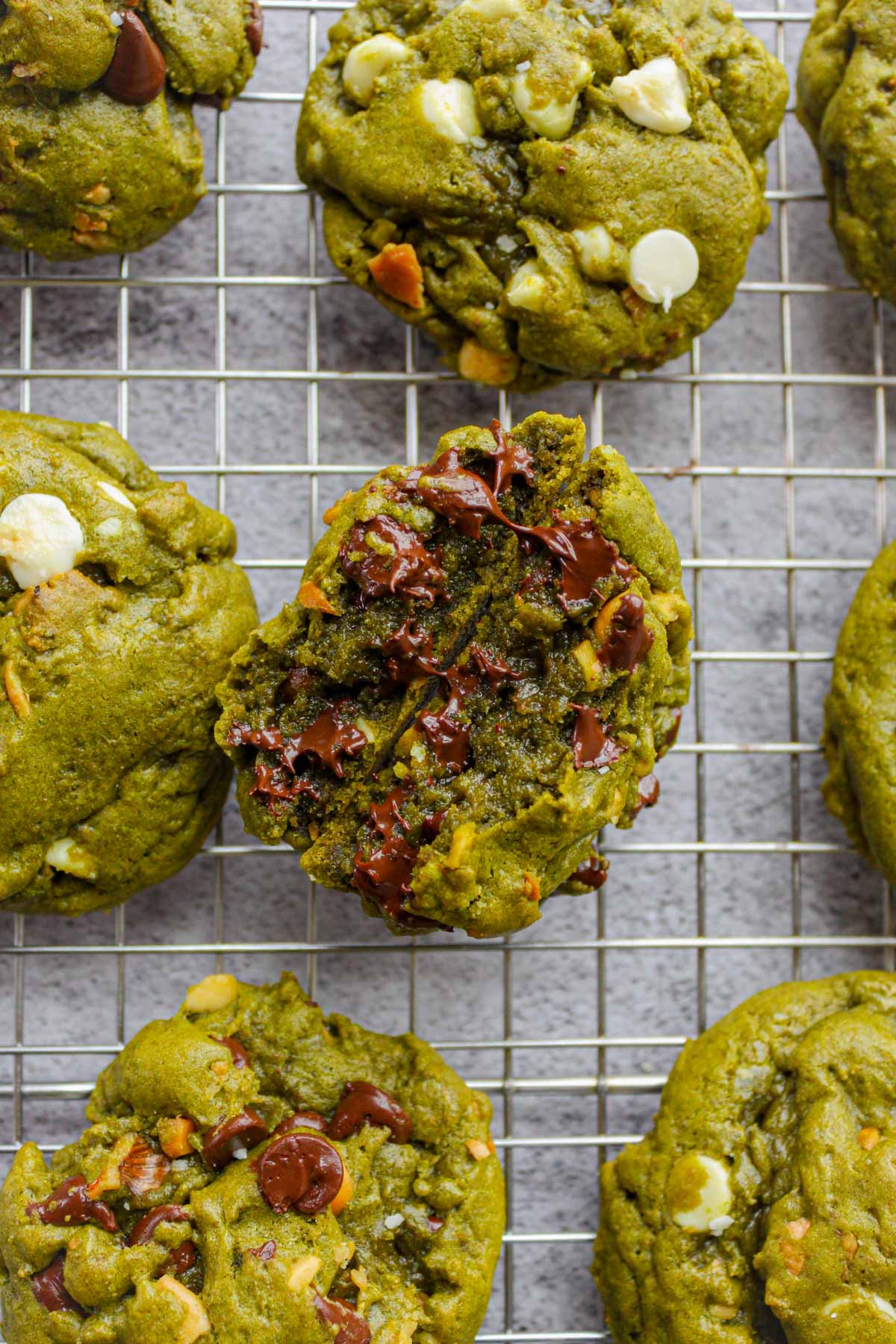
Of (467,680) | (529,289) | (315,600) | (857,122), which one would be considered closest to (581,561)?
(467,680)

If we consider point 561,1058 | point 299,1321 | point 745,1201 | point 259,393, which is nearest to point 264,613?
point 259,393

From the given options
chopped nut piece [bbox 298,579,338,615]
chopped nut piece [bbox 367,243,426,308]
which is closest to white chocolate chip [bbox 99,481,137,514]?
chopped nut piece [bbox 298,579,338,615]

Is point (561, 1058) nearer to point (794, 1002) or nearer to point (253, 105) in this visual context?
point (794, 1002)

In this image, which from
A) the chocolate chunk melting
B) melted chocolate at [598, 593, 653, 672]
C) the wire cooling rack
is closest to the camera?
melted chocolate at [598, 593, 653, 672]

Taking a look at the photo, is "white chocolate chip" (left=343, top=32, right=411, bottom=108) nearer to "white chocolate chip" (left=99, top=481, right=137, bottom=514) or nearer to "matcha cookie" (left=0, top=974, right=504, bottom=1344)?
"white chocolate chip" (left=99, top=481, right=137, bottom=514)

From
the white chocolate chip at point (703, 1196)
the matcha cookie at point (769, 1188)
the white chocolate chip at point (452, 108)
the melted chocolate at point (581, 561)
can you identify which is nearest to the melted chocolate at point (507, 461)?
the melted chocolate at point (581, 561)

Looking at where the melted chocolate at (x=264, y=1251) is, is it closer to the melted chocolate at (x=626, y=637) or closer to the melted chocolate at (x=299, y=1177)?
the melted chocolate at (x=299, y=1177)
